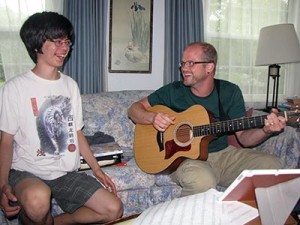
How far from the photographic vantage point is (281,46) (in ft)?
8.46

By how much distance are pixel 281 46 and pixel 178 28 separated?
0.94 metres

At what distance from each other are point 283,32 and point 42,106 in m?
2.12

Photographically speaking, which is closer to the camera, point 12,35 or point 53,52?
point 53,52

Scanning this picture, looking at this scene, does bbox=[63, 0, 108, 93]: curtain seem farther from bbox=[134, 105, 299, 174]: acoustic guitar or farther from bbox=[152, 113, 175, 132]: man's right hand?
bbox=[152, 113, 175, 132]: man's right hand

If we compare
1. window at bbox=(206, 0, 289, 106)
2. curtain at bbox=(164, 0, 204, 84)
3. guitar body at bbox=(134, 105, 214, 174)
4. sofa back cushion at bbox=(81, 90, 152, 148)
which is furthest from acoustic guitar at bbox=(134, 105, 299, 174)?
window at bbox=(206, 0, 289, 106)

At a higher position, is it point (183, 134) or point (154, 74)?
point (154, 74)

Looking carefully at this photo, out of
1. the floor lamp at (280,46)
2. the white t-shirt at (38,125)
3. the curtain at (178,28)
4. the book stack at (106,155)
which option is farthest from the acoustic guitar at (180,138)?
the floor lamp at (280,46)

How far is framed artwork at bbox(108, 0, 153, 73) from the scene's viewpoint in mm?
2783

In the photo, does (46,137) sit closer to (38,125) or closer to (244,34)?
(38,125)

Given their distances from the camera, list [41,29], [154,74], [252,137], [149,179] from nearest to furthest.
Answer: [41,29] → [252,137] → [149,179] → [154,74]

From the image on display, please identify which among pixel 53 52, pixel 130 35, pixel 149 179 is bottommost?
Result: pixel 149 179

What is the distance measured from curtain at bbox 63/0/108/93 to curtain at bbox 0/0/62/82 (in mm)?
330

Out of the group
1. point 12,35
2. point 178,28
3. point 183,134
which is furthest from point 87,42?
point 183,134

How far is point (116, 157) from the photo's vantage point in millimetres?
1975
